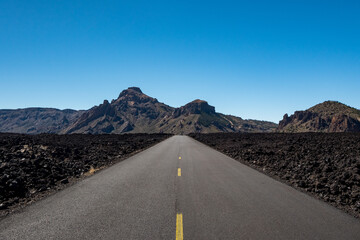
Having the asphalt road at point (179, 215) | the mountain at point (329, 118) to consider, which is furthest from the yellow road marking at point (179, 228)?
the mountain at point (329, 118)

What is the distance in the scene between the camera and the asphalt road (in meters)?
4.68

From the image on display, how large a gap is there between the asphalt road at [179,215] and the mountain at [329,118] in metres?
126

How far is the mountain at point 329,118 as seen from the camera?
11712 cm

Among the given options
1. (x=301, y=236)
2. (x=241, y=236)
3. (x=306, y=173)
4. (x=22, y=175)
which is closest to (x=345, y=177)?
(x=306, y=173)

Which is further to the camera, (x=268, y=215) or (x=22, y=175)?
(x=22, y=175)

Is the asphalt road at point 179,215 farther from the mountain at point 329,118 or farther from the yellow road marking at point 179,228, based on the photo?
the mountain at point 329,118

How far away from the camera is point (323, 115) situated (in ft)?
493

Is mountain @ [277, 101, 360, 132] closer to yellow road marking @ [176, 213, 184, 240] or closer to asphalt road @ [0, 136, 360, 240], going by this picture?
asphalt road @ [0, 136, 360, 240]

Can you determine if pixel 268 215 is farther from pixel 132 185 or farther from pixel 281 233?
pixel 132 185

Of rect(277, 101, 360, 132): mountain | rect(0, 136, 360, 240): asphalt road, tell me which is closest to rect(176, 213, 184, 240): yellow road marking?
rect(0, 136, 360, 240): asphalt road

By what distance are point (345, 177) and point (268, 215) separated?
6.09 metres

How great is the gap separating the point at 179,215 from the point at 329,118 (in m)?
165

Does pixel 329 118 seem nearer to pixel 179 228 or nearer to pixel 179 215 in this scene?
pixel 179 215

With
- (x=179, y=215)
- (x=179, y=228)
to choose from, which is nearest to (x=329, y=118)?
(x=179, y=215)
